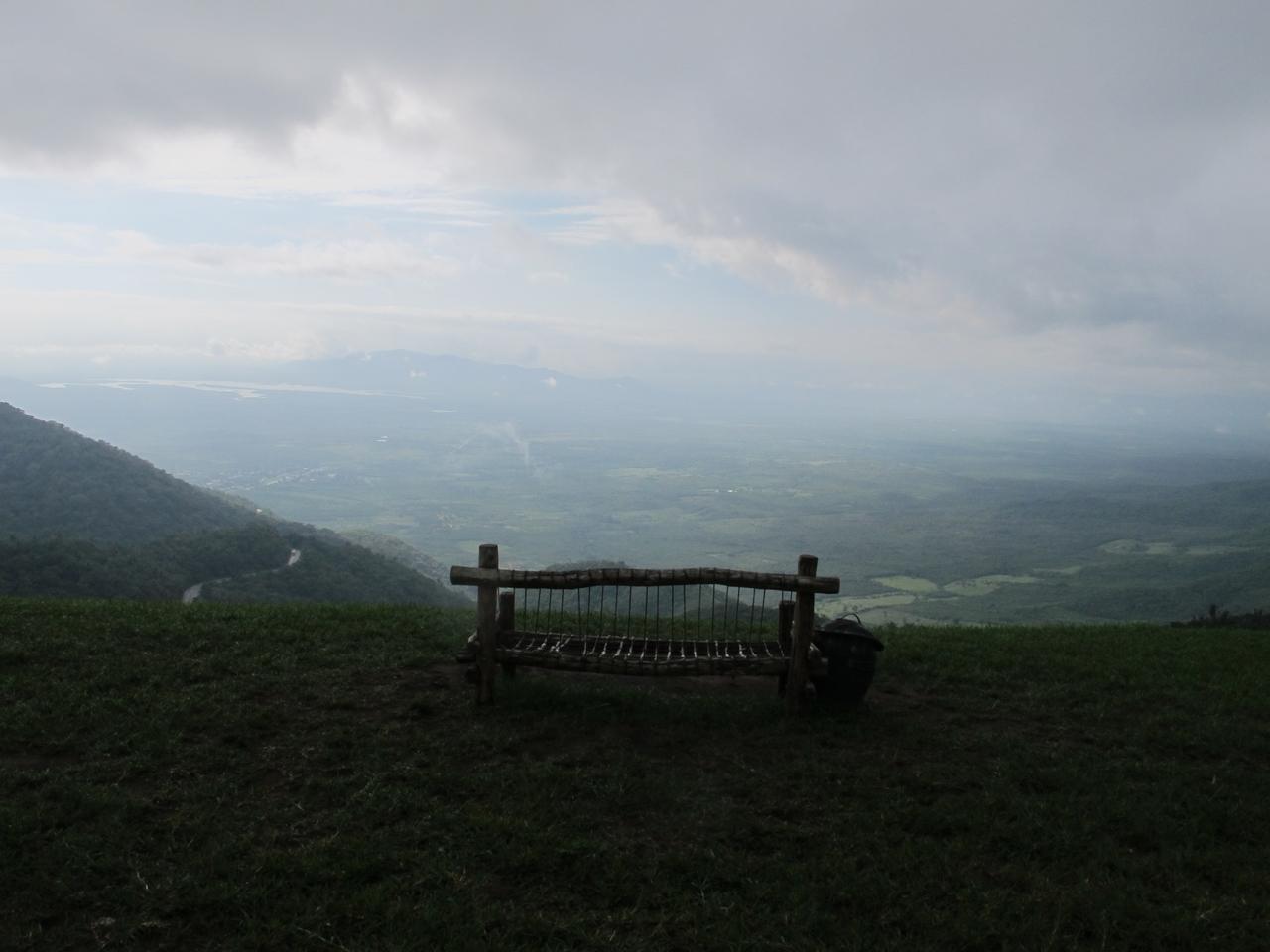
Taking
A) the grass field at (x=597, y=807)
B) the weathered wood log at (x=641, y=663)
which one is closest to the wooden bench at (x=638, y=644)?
the weathered wood log at (x=641, y=663)

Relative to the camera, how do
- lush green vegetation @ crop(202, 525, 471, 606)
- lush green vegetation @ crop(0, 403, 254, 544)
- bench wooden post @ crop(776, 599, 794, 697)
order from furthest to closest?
lush green vegetation @ crop(0, 403, 254, 544) < lush green vegetation @ crop(202, 525, 471, 606) < bench wooden post @ crop(776, 599, 794, 697)

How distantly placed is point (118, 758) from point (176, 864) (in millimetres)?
1704

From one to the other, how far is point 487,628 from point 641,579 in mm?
1434

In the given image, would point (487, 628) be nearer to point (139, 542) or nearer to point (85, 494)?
point (139, 542)

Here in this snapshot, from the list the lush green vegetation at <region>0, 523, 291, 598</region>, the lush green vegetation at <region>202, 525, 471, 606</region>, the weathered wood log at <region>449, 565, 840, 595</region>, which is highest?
the weathered wood log at <region>449, 565, 840, 595</region>

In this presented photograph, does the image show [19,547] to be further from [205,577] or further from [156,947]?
[156,947]

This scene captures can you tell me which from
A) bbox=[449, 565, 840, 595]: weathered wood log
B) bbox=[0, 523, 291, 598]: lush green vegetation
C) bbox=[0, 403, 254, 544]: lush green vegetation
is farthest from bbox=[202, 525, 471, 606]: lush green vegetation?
bbox=[449, 565, 840, 595]: weathered wood log

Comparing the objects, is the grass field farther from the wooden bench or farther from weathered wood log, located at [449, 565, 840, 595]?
weathered wood log, located at [449, 565, 840, 595]

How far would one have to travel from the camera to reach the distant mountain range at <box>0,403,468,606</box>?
1234 inches

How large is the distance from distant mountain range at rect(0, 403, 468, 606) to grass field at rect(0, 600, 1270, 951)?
63.5 feet

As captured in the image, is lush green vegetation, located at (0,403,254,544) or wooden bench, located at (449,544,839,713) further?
lush green vegetation, located at (0,403,254,544)

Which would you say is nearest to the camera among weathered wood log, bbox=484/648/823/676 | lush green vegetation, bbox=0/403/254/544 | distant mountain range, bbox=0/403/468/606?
weathered wood log, bbox=484/648/823/676

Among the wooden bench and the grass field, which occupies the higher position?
the wooden bench

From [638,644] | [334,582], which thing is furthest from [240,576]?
[638,644]
